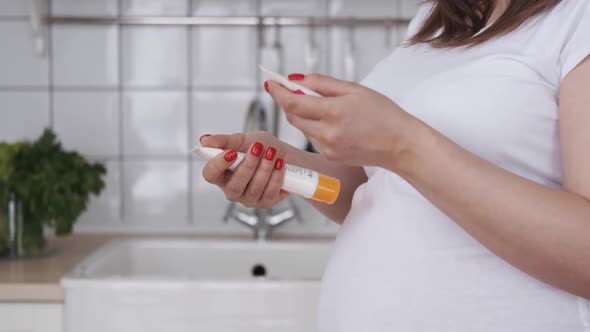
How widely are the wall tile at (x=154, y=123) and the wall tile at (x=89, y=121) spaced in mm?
28

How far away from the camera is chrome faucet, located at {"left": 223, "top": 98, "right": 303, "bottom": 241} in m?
1.46

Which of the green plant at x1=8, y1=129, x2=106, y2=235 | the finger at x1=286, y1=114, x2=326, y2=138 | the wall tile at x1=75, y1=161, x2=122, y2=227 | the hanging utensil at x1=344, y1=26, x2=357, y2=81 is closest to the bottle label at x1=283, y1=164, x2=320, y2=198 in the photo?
the finger at x1=286, y1=114, x2=326, y2=138

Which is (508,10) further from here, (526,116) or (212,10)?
(212,10)

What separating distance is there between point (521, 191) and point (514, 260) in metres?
0.06

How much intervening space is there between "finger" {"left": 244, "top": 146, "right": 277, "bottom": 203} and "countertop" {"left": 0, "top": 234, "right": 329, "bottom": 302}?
579mm

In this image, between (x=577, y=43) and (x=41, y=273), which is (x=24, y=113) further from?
(x=577, y=43)

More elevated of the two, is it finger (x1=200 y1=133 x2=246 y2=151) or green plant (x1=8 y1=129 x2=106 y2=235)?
finger (x1=200 y1=133 x2=246 y2=151)

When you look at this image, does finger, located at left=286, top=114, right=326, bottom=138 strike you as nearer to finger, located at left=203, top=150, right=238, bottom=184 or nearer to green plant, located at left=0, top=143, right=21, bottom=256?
finger, located at left=203, top=150, right=238, bottom=184

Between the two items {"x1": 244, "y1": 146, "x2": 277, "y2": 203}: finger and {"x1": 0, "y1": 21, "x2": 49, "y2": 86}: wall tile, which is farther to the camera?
{"x1": 0, "y1": 21, "x2": 49, "y2": 86}: wall tile

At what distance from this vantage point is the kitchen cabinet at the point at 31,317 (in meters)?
1.13

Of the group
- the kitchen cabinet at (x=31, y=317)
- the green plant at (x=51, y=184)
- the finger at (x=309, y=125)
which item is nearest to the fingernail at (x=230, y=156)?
the finger at (x=309, y=125)

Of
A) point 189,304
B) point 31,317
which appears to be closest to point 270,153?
point 189,304

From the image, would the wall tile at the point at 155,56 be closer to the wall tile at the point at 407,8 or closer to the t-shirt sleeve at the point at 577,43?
the wall tile at the point at 407,8

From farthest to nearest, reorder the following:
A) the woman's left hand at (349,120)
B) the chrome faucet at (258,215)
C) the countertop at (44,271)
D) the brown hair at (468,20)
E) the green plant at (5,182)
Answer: the chrome faucet at (258,215)
the green plant at (5,182)
the countertop at (44,271)
the brown hair at (468,20)
the woman's left hand at (349,120)
